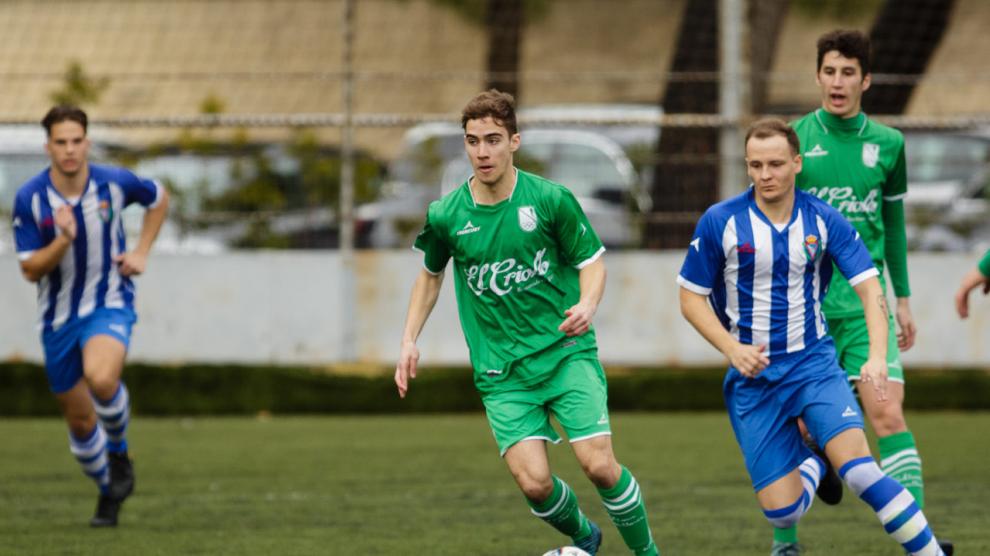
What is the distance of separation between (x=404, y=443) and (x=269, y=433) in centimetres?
118

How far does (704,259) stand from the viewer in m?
5.75

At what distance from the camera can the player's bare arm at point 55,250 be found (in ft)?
Answer: 24.5

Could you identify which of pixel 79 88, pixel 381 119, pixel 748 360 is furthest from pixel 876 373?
pixel 79 88

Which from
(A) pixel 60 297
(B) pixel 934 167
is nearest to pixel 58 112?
(A) pixel 60 297

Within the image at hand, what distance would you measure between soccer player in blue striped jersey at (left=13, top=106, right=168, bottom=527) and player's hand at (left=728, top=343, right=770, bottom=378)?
3.42 meters

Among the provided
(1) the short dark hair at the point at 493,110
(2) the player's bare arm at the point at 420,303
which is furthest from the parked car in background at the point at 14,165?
(1) the short dark hair at the point at 493,110

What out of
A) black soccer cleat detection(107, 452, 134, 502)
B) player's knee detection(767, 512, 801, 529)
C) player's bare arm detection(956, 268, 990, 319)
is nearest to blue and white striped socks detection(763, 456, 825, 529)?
player's knee detection(767, 512, 801, 529)

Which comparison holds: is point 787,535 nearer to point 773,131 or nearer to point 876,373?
point 876,373

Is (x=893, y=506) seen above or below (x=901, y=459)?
above

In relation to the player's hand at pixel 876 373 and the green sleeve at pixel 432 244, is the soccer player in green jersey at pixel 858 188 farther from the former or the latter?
the green sleeve at pixel 432 244

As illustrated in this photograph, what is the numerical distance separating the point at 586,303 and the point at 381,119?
6827 millimetres

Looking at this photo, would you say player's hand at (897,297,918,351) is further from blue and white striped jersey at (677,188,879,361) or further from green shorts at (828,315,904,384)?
blue and white striped jersey at (677,188,879,361)

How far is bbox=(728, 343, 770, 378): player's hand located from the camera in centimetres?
545

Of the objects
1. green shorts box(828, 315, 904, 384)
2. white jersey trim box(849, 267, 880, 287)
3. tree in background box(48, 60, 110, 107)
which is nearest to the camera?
white jersey trim box(849, 267, 880, 287)
